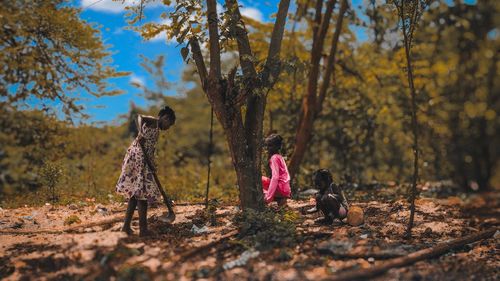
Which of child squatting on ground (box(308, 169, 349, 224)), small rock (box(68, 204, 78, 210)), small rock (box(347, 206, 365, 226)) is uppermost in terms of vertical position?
child squatting on ground (box(308, 169, 349, 224))

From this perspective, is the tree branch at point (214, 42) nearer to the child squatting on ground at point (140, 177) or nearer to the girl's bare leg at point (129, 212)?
the child squatting on ground at point (140, 177)

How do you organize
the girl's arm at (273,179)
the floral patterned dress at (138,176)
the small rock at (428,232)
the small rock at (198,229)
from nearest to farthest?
1. the floral patterned dress at (138,176)
2. the small rock at (428,232)
3. the small rock at (198,229)
4. the girl's arm at (273,179)

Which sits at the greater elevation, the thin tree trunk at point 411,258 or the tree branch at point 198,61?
the tree branch at point 198,61

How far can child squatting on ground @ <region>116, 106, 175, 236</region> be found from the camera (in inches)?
213

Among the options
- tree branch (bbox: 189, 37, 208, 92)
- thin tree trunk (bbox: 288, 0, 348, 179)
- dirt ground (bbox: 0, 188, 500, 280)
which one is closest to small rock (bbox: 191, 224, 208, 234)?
dirt ground (bbox: 0, 188, 500, 280)

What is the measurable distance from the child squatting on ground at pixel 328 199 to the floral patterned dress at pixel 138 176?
6.78ft

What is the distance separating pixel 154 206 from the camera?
7645 mm

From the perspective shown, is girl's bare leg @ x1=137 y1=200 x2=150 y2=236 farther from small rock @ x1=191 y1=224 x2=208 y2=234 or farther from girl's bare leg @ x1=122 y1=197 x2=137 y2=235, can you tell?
small rock @ x1=191 y1=224 x2=208 y2=234

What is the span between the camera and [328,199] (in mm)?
5785

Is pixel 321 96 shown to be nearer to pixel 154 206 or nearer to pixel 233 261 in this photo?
pixel 154 206

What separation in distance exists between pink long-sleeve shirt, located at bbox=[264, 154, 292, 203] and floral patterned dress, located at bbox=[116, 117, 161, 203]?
5.83 feet

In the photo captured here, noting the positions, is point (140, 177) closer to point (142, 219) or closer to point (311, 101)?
point (142, 219)

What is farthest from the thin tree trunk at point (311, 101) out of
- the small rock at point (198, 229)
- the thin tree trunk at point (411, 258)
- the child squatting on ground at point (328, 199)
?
the thin tree trunk at point (411, 258)

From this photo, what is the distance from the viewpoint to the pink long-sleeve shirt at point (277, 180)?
6566 mm
